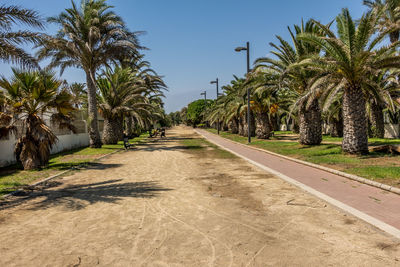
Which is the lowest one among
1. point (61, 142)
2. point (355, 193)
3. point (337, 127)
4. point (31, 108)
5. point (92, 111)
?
point (355, 193)

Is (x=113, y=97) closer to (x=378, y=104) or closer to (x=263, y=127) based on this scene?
(x=263, y=127)

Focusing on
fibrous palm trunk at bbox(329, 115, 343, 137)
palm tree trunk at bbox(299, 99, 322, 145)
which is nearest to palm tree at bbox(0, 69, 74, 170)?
palm tree trunk at bbox(299, 99, 322, 145)

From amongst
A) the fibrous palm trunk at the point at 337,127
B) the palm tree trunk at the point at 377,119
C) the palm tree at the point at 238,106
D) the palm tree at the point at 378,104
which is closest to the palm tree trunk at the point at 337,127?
the fibrous palm trunk at the point at 337,127

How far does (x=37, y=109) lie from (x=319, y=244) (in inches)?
448

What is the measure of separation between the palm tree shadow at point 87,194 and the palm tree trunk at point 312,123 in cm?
1195

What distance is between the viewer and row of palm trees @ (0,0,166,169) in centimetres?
935

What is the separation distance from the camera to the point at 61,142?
1834 centimetres

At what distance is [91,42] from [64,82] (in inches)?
298

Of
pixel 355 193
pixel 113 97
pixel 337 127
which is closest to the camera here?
pixel 355 193

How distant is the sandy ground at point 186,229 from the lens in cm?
351

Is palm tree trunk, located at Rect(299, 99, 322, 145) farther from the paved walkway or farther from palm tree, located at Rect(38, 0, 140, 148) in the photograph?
palm tree, located at Rect(38, 0, 140, 148)

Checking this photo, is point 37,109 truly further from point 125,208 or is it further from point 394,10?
point 394,10

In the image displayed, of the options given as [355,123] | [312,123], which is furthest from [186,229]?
[312,123]

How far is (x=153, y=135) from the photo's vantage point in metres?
38.6
